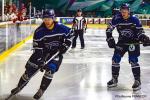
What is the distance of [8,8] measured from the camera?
1922cm

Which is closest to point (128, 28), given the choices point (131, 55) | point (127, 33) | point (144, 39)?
point (127, 33)

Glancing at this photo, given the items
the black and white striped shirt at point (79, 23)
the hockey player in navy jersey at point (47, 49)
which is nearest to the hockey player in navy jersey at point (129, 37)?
the hockey player in navy jersey at point (47, 49)

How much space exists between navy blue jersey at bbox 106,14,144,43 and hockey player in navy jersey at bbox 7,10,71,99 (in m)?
1.18

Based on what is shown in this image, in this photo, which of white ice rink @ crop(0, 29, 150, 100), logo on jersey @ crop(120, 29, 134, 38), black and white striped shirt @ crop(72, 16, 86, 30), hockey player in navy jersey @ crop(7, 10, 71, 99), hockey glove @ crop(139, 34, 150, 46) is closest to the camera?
hockey player in navy jersey @ crop(7, 10, 71, 99)

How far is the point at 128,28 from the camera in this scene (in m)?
7.40

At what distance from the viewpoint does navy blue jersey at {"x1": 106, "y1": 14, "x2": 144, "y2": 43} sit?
7332 millimetres

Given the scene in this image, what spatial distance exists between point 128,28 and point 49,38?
149 centimetres

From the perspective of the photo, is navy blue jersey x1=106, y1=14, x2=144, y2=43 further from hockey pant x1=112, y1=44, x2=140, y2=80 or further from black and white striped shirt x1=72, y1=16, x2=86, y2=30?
black and white striped shirt x1=72, y1=16, x2=86, y2=30

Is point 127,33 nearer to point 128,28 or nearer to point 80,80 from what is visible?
point 128,28

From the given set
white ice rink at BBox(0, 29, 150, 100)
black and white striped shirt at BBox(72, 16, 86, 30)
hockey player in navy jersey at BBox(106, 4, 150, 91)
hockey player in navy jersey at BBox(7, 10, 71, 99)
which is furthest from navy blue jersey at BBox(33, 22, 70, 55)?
black and white striped shirt at BBox(72, 16, 86, 30)

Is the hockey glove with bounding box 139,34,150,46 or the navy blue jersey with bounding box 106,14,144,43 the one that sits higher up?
the navy blue jersey with bounding box 106,14,144,43

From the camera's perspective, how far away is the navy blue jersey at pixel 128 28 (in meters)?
7.33

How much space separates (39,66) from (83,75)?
9.92ft

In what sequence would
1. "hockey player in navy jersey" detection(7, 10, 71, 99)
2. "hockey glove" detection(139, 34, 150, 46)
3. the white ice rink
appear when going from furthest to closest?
"hockey glove" detection(139, 34, 150, 46) → the white ice rink → "hockey player in navy jersey" detection(7, 10, 71, 99)
